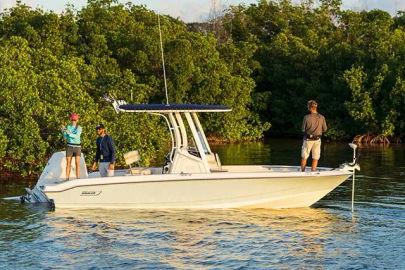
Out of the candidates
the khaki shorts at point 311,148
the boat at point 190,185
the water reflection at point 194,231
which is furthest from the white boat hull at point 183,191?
the khaki shorts at point 311,148

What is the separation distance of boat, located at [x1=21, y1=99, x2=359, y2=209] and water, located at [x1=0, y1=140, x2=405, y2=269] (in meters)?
0.28

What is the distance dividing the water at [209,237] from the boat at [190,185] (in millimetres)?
277

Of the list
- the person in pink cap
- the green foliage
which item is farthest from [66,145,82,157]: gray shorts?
the green foliage

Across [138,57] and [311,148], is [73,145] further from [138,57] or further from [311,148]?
[138,57]

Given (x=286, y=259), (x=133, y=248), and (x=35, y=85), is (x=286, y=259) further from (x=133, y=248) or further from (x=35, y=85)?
(x=35, y=85)

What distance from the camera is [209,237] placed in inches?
602

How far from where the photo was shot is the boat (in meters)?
17.4

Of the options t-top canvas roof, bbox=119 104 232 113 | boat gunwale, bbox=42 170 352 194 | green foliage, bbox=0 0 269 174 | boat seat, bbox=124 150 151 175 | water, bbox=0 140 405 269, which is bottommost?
water, bbox=0 140 405 269

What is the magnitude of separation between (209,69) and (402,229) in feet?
118

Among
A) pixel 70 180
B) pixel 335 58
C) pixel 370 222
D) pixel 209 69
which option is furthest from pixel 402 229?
pixel 335 58

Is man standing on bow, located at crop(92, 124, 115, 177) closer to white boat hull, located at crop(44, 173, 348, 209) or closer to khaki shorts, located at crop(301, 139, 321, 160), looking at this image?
white boat hull, located at crop(44, 173, 348, 209)

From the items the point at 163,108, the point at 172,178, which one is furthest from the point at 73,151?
the point at 172,178

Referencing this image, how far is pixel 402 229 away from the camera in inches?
634

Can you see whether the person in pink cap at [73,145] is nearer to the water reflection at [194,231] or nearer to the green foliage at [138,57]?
the water reflection at [194,231]
